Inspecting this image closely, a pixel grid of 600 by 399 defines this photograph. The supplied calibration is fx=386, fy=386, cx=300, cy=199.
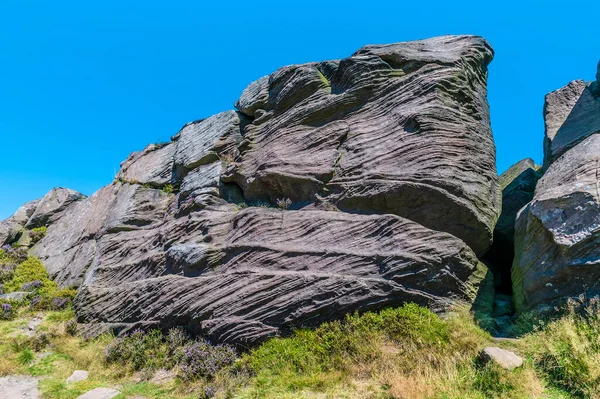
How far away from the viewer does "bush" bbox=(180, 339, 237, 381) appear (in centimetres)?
1250

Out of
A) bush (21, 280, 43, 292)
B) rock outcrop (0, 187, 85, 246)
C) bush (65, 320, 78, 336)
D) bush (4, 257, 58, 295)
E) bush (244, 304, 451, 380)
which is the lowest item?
bush (244, 304, 451, 380)

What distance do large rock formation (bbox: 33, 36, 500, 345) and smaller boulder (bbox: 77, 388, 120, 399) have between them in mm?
3558

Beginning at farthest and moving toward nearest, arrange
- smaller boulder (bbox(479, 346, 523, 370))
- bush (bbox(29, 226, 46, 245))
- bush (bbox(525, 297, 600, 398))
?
bush (bbox(29, 226, 46, 245)), smaller boulder (bbox(479, 346, 523, 370)), bush (bbox(525, 297, 600, 398))

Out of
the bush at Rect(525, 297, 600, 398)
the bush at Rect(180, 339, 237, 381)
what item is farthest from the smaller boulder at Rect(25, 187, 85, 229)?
the bush at Rect(525, 297, 600, 398)

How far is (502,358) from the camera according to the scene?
9.64m

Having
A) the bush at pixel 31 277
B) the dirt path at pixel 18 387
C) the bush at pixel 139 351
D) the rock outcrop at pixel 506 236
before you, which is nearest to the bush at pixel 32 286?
the bush at pixel 31 277

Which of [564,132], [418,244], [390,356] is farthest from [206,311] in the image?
[564,132]

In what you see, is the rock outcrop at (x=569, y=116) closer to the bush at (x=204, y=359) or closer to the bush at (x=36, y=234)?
the bush at (x=204, y=359)

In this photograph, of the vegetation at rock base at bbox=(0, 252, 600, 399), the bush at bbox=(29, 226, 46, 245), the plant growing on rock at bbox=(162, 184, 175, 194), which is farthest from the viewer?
the bush at bbox=(29, 226, 46, 245)

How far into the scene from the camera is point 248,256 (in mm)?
15797

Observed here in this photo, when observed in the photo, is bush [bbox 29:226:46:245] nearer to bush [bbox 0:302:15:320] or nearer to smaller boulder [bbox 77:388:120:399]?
bush [bbox 0:302:15:320]

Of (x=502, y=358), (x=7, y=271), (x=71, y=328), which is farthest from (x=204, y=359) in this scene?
(x=7, y=271)

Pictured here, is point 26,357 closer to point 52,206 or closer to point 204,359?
point 204,359

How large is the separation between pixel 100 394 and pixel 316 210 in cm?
990
